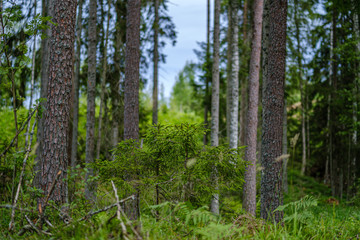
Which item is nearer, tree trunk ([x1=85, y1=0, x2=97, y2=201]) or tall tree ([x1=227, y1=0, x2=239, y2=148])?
tree trunk ([x1=85, y1=0, x2=97, y2=201])

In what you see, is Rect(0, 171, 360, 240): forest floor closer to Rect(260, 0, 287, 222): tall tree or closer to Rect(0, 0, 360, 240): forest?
Rect(0, 0, 360, 240): forest

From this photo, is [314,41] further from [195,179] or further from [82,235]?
[82,235]

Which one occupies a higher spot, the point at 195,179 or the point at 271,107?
the point at 271,107

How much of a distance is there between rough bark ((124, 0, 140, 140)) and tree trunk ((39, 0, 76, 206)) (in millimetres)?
3009

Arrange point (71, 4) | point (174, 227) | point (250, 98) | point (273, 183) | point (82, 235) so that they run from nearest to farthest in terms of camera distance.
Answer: point (82, 235) → point (174, 227) → point (71, 4) → point (273, 183) → point (250, 98)

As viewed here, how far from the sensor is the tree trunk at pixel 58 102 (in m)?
4.06

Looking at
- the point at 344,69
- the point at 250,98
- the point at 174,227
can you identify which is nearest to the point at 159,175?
the point at 174,227

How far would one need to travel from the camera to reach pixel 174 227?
3.14 meters

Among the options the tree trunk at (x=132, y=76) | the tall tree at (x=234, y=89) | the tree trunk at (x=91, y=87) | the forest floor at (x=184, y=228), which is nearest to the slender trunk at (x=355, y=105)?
the tall tree at (x=234, y=89)

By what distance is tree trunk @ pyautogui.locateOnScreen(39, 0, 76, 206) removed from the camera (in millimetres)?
4059

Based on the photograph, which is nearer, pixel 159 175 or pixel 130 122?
pixel 159 175

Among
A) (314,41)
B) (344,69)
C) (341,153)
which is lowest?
(341,153)

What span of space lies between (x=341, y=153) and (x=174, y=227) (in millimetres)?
14590

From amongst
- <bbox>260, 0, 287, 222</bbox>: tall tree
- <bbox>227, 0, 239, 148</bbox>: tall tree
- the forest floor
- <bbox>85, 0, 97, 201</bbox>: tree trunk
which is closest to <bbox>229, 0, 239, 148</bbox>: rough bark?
<bbox>227, 0, 239, 148</bbox>: tall tree
